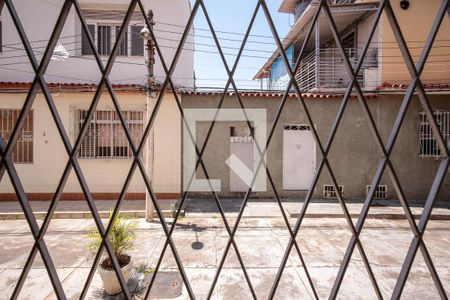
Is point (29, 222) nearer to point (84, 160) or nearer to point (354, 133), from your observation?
point (84, 160)

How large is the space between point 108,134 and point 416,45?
12489 mm

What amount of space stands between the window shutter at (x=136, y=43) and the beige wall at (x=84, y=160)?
2.75 meters

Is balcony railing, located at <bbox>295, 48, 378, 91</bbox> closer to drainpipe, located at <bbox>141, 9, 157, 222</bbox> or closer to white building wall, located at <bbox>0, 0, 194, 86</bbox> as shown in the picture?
white building wall, located at <bbox>0, 0, 194, 86</bbox>

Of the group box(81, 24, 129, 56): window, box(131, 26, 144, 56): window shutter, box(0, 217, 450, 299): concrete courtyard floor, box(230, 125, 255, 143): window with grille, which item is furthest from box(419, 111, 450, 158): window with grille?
box(81, 24, 129, 56): window

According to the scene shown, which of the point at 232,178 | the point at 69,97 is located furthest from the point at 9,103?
the point at 232,178

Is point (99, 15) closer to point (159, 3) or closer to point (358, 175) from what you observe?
point (159, 3)

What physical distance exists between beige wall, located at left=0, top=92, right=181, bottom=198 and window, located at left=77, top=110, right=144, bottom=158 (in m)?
0.24

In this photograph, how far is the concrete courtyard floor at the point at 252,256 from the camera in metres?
4.05

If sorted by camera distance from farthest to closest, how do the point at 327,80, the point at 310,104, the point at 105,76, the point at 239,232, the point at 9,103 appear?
1. the point at 327,80
2. the point at 310,104
3. the point at 9,103
4. the point at 239,232
5. the point at 105,76

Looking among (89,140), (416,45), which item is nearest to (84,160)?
(89,140)

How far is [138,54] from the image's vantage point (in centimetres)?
1111

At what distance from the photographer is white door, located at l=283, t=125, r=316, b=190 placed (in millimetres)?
10273

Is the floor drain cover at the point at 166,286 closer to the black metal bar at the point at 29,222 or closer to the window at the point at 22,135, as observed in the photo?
the black metal bar at the point at 29,222

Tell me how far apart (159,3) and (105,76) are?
1165 cm
